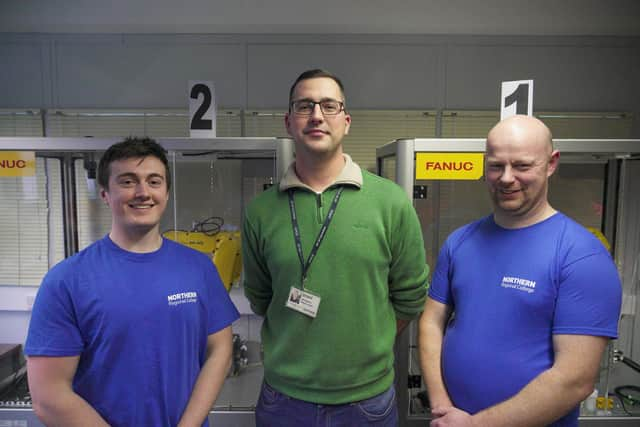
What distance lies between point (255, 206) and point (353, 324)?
561 millimetres

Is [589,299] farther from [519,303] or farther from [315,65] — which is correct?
[315,65]

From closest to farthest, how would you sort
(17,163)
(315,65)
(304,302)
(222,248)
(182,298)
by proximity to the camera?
(182,298), (304,302), (17,163), (222,248), (315,65)

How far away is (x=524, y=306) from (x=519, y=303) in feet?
0.05

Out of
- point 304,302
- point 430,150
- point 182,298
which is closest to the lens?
point 182,298

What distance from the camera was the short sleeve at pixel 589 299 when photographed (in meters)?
1.08

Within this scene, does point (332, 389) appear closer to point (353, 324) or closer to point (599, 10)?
point (353, 324)

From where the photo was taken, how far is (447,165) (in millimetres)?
1855

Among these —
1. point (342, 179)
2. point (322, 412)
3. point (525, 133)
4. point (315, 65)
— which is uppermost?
point (315, 65)

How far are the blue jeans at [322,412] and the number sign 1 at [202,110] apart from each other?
4.11ft

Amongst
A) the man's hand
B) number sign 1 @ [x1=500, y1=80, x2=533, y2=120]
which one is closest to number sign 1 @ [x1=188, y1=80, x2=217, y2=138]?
number sign 1 @ [x1=500, y1=80, x2=533, y2=120]

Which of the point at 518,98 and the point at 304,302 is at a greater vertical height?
the point at 518,98

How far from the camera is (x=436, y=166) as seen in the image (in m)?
1.86

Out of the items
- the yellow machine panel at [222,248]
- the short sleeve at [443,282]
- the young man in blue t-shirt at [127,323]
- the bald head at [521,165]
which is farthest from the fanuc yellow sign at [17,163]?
the bald head at [521,165]

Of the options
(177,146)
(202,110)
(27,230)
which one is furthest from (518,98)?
(27,230)
